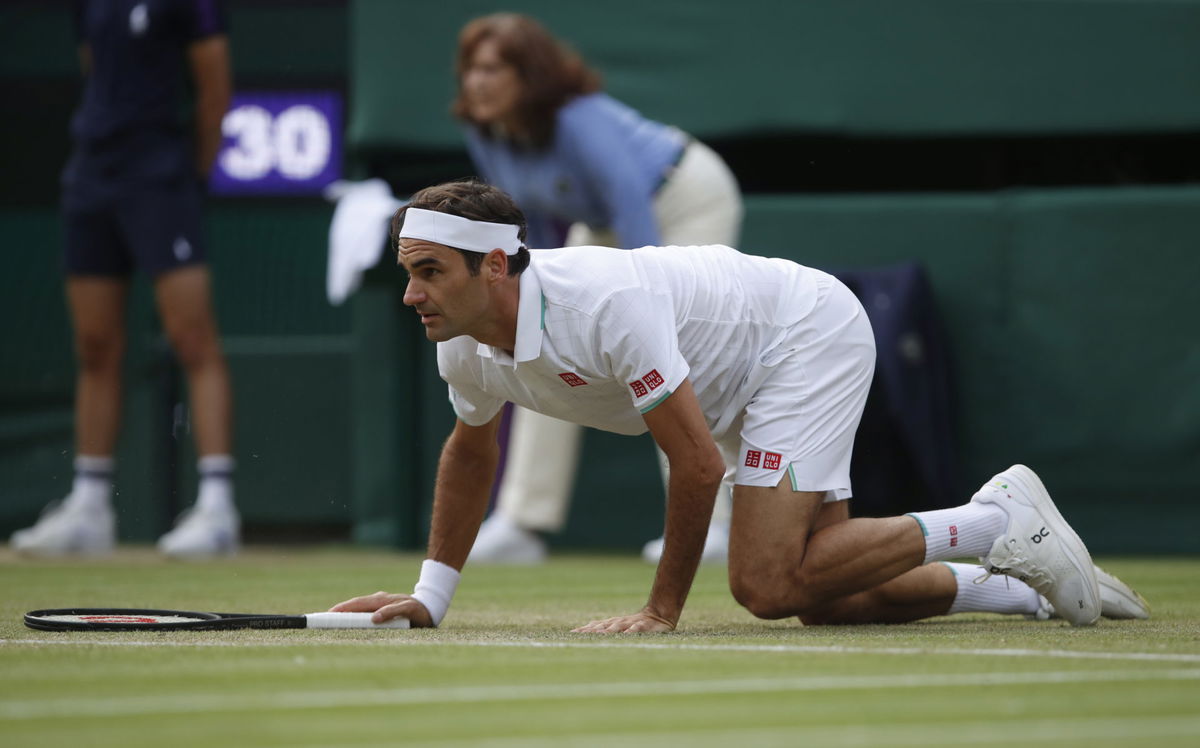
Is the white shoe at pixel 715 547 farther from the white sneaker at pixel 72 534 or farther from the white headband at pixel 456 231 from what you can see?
the white headband at pixel 456 231

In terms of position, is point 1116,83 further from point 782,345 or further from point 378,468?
point 782,345

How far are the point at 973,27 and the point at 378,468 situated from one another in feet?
10.1

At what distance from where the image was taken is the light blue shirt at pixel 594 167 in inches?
259

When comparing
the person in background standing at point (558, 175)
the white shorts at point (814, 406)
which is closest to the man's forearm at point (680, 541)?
the white shorts at point (814, 406)

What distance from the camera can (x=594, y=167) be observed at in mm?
6625

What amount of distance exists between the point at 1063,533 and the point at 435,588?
1370mm

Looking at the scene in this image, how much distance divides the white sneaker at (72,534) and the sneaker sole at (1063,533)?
12.9ft

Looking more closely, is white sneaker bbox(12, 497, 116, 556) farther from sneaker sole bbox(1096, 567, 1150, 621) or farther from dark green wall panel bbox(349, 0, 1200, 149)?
A: sneaker sole bbox(1096, 567, 1150, 621)

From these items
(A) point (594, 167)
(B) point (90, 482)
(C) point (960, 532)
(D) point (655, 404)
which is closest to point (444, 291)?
(D) point (655, 404)

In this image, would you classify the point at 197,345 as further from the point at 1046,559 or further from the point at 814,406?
the point at 1046,559

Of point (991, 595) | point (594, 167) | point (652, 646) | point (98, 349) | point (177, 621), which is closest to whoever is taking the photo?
point (652, 646)

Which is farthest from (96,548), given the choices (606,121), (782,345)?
(782,345)

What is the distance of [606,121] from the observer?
6715 millimetres

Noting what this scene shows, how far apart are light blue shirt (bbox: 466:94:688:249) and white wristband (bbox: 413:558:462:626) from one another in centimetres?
248
